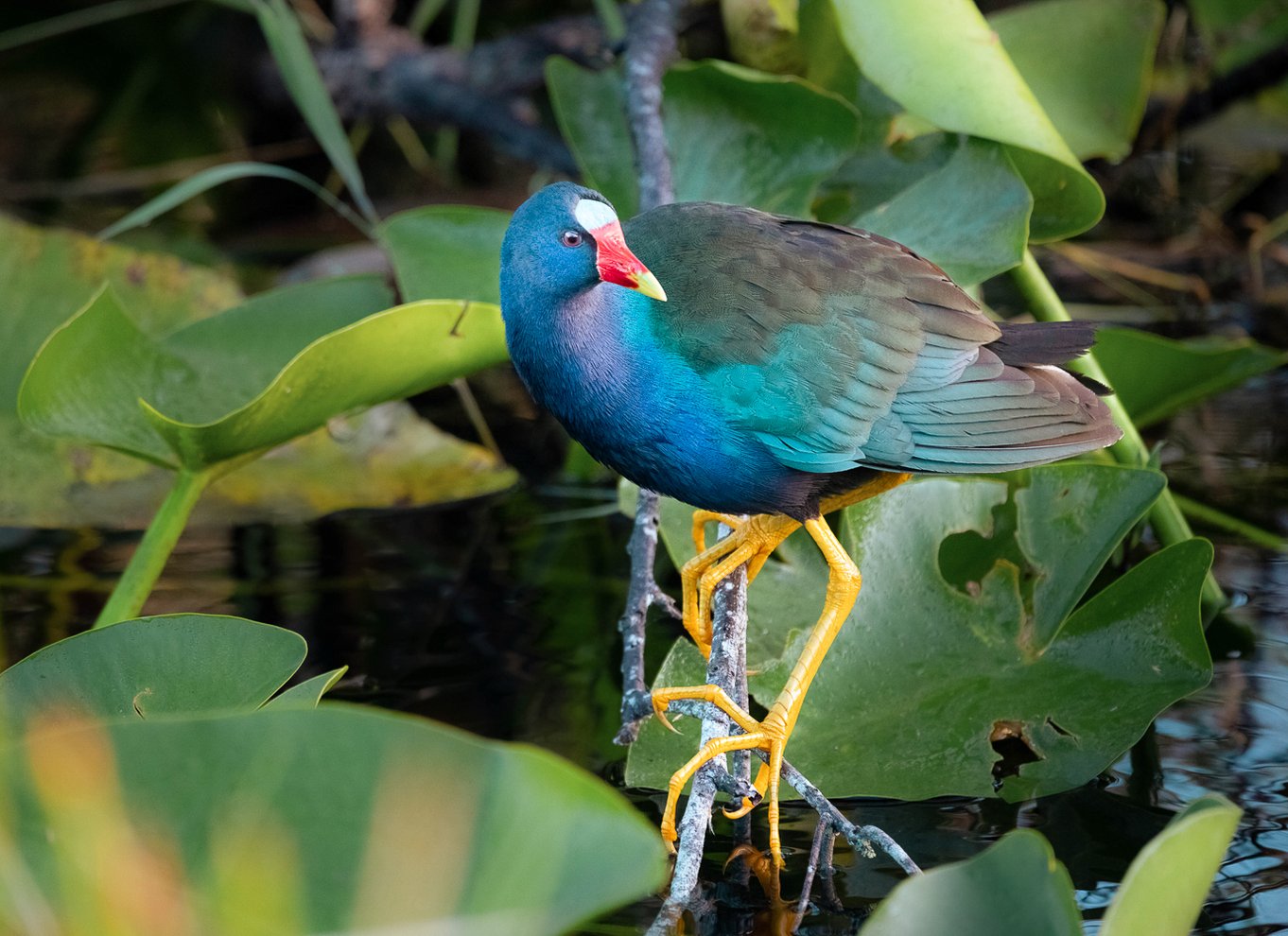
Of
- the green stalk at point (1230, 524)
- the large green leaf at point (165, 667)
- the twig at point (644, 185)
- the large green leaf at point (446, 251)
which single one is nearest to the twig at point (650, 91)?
the twig at point (644, 185)

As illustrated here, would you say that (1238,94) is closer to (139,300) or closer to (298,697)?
(139,300)

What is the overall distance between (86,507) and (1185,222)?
8.73 ft

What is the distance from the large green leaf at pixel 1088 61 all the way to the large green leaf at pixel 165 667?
1.76 meters

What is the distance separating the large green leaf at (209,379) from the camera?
1514 mm

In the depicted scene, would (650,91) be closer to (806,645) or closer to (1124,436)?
(1124,436)

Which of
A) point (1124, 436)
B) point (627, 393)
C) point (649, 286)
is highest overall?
point (649, 286)

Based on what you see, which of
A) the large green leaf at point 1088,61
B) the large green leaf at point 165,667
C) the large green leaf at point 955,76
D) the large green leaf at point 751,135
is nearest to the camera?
the large green leaf at point 165,667

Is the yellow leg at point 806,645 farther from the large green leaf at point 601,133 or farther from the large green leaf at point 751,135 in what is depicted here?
the large green leaf at point 601,133

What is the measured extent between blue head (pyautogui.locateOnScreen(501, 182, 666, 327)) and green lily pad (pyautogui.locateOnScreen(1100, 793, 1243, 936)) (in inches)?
26.3

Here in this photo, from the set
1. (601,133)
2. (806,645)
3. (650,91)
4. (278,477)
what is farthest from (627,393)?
(278,477)

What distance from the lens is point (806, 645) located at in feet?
5.10

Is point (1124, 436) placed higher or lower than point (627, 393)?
lower

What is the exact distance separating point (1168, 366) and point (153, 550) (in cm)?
138

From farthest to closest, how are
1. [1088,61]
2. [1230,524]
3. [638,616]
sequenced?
[1088,61]
[1230,524]
[638,616]
